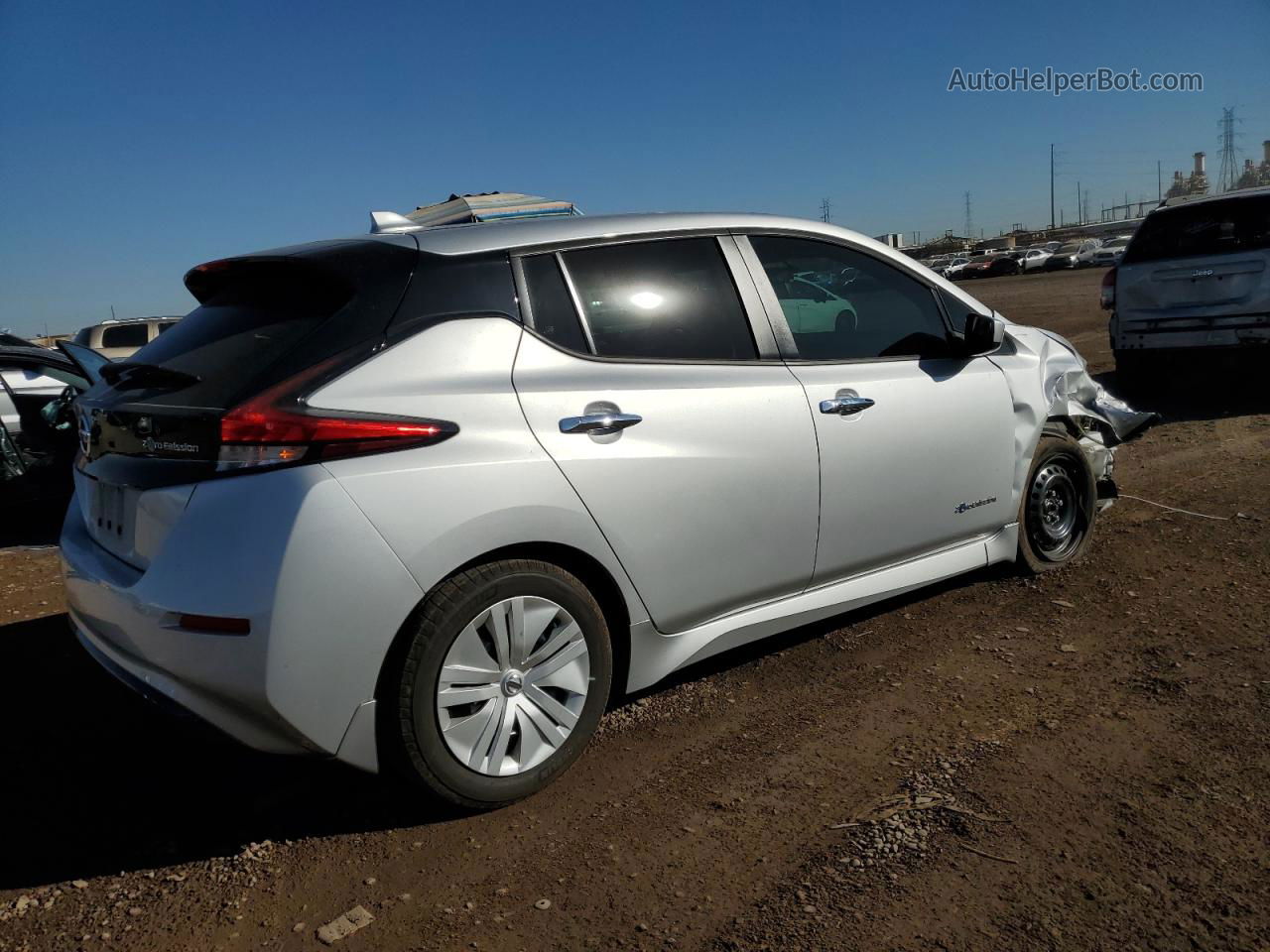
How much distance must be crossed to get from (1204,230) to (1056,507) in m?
5.30

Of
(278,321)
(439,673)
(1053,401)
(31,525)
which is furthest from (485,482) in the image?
(31,525)

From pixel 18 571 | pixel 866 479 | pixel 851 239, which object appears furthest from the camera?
pixel 18 571

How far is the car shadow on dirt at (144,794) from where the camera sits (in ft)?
9.04

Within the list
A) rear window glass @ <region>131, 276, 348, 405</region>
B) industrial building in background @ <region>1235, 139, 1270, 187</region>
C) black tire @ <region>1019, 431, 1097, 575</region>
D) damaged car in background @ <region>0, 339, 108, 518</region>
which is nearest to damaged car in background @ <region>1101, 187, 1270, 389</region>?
black tire @ <region>1019, 431, 1097, 575</region>

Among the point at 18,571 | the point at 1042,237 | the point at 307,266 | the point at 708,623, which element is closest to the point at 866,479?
the point at 708,623

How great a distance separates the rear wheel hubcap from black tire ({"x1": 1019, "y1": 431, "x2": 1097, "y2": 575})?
2438 mm

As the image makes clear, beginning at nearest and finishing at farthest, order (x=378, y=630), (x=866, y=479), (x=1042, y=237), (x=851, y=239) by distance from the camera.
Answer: (x=378, y=630), (x=866, y=479), (x=851, y=239), (x=1042, y=237)

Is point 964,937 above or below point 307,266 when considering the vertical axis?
below

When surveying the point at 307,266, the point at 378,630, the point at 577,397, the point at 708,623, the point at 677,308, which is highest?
the point at 307,266

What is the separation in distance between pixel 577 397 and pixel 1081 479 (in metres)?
2.92

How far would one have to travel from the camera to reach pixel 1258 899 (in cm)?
232

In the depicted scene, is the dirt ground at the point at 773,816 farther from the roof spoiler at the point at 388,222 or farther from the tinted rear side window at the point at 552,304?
the roof spoiler at the point at 388,222

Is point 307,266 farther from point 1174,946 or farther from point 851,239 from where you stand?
point 1174,946

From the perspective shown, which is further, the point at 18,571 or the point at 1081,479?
the point at 18,571
